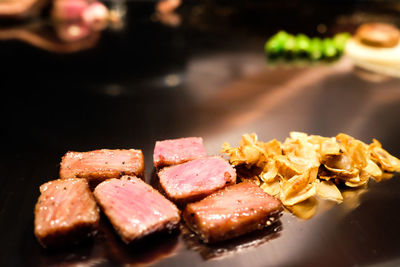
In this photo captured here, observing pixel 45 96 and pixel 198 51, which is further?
pixel 198 51

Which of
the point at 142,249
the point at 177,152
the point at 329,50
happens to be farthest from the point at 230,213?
the point at 329,50

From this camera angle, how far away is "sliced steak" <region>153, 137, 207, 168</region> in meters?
2.54

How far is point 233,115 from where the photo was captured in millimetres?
3504

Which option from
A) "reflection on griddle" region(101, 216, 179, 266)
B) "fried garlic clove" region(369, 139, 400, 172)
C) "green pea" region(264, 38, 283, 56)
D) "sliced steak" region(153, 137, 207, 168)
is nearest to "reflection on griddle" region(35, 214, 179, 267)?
"reflection on griddle" region(101, 216, 179, 266)

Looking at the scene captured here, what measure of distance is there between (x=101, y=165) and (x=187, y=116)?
1.24m

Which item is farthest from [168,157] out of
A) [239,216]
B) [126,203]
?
[239,216]

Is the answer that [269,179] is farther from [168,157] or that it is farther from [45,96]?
[45,96]

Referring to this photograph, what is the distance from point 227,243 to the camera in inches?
83.0

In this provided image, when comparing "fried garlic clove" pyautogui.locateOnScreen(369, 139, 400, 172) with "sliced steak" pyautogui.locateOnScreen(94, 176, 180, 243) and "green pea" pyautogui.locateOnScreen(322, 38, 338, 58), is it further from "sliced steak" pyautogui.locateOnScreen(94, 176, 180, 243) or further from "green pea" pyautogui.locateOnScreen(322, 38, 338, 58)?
"green pea" pyautogui.locateOnScreen(322, 38, 338, 58)

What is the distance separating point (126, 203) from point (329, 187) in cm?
146

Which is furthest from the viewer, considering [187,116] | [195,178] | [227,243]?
[187,116]

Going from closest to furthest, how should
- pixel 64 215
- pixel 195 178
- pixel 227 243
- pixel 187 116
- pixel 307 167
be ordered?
pixel 64 215
pixel 227 243
pixel 195 178
pixel 307 167
pixel 187 116

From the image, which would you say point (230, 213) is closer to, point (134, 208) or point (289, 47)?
point (134, 208)

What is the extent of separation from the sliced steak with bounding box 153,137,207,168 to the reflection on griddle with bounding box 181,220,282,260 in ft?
1.75
